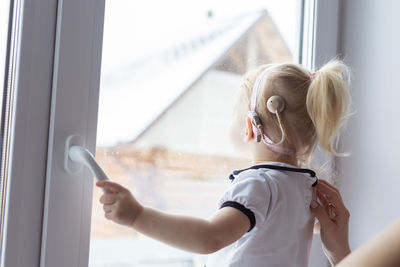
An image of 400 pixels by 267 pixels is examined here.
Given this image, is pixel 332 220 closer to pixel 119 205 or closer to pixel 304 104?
pixel 304 104

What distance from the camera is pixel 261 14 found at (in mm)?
1270

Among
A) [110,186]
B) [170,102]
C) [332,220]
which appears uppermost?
[170,102]

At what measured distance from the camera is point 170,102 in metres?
1.09

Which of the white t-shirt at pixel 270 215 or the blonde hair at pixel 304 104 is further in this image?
the blonde hair at pixel 304 104

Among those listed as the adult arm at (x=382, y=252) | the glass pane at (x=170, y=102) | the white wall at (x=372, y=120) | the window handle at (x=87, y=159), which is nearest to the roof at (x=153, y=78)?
the glass pane at (x=170, y=102)

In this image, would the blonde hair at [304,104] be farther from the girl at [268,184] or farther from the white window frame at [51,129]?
the white window frame at [51,129]

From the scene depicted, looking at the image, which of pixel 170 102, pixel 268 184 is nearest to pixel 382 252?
pixel 268 184

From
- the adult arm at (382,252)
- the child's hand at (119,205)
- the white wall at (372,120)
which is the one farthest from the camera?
the white wall at (372,120)

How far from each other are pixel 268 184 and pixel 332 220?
0.74 feet

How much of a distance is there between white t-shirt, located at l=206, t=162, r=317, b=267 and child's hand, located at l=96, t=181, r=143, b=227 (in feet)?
0.62

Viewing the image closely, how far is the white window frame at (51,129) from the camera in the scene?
2.66 feet

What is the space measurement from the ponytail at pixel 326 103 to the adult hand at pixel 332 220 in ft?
0.34

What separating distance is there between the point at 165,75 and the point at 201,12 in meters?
0.19

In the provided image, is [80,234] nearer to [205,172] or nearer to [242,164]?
[205,172]
